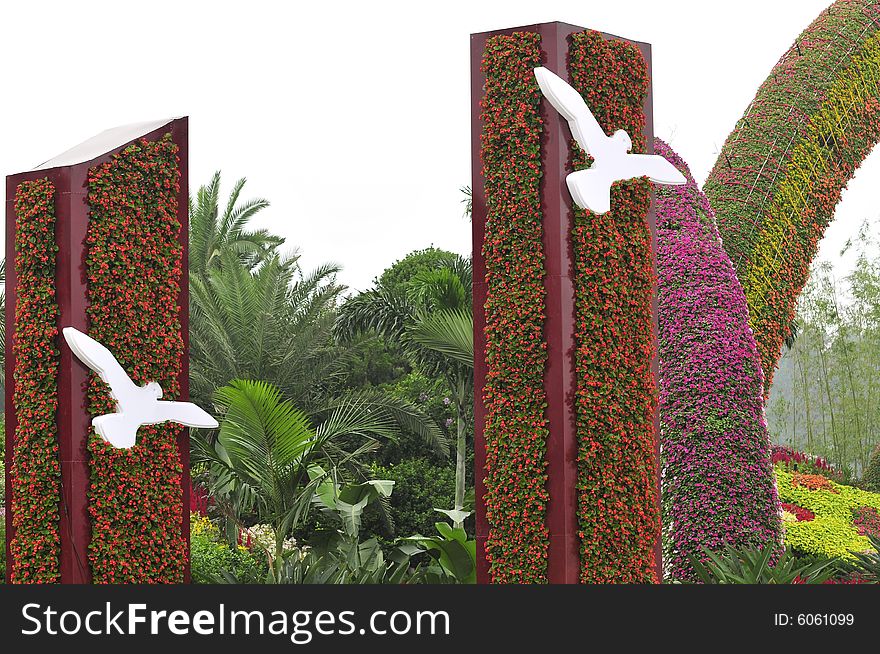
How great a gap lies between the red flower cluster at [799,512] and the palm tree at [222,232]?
1107cm

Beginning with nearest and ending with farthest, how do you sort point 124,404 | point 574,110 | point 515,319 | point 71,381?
point 574,110 < point 515,319 < point 124,404 < point 71,381

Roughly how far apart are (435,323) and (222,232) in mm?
11276

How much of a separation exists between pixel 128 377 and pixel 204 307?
8172mm

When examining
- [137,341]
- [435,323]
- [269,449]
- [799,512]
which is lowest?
[799,512]

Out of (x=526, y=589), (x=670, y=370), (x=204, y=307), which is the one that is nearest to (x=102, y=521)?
(x=526, y=589)

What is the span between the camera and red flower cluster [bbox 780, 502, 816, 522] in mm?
13188

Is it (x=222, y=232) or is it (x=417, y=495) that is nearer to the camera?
(x=417, y=495)

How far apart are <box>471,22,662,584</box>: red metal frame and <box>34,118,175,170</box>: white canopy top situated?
2.92m

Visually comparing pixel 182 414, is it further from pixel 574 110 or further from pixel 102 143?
pixel 574 110

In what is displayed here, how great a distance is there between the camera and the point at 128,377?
8.33 metres

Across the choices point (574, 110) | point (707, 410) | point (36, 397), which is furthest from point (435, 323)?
point (574, 110)

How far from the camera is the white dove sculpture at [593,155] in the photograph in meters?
7.50

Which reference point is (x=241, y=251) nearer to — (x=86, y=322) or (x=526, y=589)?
(x=86, y=322)

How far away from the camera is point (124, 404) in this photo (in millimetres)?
8273
